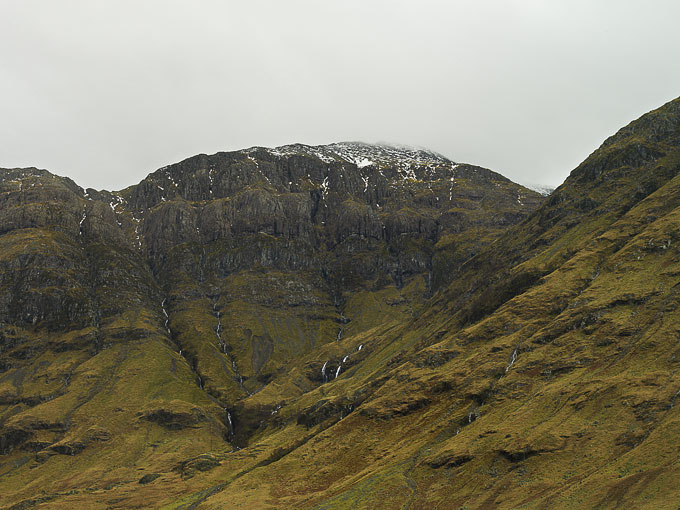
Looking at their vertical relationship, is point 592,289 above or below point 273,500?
above

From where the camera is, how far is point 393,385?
186 m

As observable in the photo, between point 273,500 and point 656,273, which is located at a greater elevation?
point 656,273

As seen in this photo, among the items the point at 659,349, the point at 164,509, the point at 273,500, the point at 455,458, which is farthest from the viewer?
the point at 164,509

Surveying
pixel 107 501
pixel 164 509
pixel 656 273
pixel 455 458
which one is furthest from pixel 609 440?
pixel 107 501

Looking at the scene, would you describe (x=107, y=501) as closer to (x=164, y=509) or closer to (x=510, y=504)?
(x=164, y=509)

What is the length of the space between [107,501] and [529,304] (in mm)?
168037

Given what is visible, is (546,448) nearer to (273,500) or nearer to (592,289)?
(273,500)

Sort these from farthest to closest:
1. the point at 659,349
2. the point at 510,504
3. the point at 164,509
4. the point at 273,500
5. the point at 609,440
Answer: the point at 164,509 < the point at 273,500 < the point at 659,349 < the point at 609,440 < the point at 510,504

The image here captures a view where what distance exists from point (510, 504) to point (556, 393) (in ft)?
152

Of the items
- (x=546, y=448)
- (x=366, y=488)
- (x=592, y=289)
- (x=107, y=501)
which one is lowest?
(x=107, y=501)

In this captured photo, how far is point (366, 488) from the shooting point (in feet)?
385

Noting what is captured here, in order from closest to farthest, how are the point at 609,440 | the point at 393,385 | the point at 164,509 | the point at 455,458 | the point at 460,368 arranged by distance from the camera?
1. the point at 609,440
2. the point at 455,458
3. the point at 164,509
4. the point at 460,368
5. the point at 393,385

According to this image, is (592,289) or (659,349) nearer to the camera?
(659,349)

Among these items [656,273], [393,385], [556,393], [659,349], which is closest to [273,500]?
[393,385]
